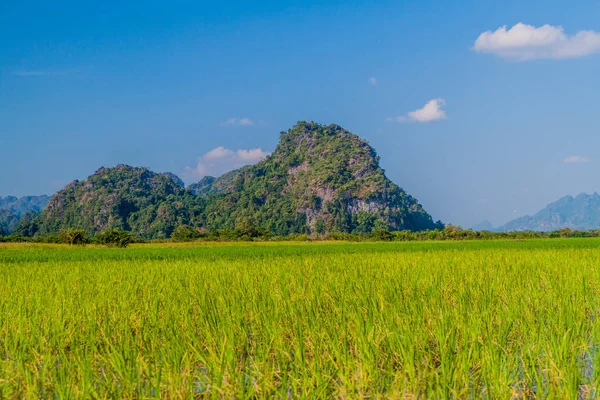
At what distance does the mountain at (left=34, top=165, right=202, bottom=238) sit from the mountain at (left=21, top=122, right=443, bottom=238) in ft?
0.52

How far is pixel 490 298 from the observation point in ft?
16.0

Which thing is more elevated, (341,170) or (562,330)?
(341,170)

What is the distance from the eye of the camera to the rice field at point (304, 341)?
2.46 meters

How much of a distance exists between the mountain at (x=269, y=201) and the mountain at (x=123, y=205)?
0.52ft

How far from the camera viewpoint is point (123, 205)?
275 feet

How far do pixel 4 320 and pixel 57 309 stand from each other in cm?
46

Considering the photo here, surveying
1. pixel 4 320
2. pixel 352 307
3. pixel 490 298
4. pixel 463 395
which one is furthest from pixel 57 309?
pixel 490 298

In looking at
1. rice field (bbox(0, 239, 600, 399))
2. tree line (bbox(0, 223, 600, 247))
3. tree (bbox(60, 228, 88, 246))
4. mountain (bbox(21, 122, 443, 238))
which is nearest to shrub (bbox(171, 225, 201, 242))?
tree line (bbox(0, 223, 600, 247))

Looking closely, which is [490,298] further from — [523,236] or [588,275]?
[523,236]

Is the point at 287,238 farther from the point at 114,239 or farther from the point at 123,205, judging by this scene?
the point at 123,205

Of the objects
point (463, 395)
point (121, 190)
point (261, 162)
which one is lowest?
point (463, 395)

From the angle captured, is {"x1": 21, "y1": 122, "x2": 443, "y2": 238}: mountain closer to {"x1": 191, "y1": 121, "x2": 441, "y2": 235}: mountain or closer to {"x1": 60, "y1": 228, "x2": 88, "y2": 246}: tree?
{"x1": 191, "y1": 121, "x2": 441, "y2": 235}: mountain

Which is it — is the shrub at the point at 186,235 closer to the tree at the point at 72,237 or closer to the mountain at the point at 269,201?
the tree at the point at 72,237

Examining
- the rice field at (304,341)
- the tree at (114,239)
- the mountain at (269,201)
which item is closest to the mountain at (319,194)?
the mountain at (269,201)
